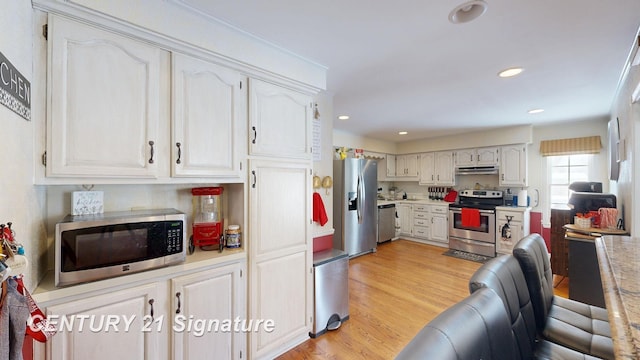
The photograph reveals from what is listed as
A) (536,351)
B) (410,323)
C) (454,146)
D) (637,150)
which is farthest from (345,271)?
(454,146)

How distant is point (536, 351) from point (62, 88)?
254cm

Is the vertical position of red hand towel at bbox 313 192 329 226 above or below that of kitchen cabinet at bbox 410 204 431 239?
above

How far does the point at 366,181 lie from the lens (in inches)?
181

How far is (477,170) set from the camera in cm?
496

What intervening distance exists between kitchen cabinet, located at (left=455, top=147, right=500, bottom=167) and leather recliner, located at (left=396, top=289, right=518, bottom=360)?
4779 millimetres

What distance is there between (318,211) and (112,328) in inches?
64.5

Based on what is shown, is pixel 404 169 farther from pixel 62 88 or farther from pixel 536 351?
pixel 62 88

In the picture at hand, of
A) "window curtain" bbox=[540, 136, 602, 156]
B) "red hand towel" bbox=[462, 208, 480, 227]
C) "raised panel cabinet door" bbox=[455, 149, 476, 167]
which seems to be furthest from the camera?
"raised panel cabinet door" bbox=[455, 149, 476, 167]

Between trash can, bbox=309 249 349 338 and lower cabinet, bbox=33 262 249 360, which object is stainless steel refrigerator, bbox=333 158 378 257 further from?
lower cabinet, bbox=33 262 249 360

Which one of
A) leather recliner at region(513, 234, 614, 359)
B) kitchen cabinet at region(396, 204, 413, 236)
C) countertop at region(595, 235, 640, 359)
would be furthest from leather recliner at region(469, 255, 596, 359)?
kitchen cabinet at region(396, 204, 413, 236)

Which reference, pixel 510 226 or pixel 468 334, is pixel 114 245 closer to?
pixel 468 334

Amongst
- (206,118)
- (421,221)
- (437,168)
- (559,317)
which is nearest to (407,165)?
(437,168)

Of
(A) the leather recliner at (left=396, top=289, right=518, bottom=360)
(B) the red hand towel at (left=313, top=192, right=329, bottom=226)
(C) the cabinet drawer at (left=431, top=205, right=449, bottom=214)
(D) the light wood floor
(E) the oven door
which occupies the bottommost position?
(D) the light wood floor

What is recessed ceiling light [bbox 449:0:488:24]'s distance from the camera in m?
1.37
